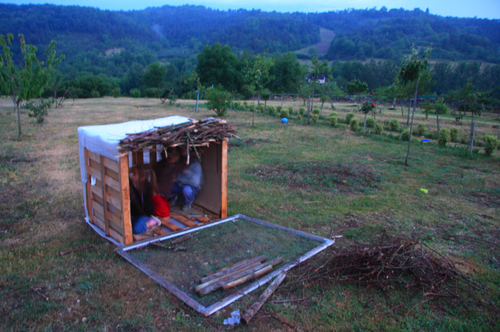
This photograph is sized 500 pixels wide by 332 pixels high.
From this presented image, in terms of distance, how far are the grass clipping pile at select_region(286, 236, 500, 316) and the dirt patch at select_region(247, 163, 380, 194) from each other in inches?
143

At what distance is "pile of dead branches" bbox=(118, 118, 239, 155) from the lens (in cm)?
411

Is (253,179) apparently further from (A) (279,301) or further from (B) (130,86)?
(B) (130,86)

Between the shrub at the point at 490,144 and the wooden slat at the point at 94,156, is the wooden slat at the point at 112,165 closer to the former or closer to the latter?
the wooden slat at the point at 94,156

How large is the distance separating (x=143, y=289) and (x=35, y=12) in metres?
182

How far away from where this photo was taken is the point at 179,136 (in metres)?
4.44

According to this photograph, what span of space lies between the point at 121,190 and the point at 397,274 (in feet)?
12.1

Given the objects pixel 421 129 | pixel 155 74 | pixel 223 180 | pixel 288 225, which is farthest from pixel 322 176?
pixel 155 74

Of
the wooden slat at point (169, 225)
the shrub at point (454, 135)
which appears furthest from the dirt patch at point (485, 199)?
the shrub at point (454, 135)

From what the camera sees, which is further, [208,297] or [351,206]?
[351,206]

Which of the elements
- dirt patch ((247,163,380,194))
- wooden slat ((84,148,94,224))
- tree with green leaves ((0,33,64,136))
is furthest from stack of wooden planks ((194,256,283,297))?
tree with green leaves ((0,33,64,136))

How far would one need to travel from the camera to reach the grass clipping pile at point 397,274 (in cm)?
361

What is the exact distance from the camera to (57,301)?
3312mm

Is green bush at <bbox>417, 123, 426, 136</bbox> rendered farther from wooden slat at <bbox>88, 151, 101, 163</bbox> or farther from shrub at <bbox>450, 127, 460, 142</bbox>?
wooden slat at <bbox>88, 151, 101, 163</bbox>

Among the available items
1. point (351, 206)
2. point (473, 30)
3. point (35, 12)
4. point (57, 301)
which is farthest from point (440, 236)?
point (35, 12)
